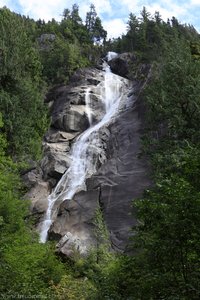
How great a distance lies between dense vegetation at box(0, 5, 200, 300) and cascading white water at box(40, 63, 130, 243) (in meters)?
2.57

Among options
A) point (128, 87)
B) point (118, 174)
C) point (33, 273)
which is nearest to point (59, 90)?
point (128, 87)

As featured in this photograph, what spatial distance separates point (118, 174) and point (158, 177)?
27.7 ft

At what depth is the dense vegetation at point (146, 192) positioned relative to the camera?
9.50 m

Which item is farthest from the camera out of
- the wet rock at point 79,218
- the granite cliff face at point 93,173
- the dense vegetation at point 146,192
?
the granite cliff face at point 93,173

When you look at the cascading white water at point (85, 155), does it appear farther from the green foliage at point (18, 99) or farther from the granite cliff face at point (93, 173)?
the green foliage at point (18, 99)

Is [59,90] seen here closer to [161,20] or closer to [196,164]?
[161,20]

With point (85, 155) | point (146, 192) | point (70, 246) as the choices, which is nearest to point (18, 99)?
point (85, 155)

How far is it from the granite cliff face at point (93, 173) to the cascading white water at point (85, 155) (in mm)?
389

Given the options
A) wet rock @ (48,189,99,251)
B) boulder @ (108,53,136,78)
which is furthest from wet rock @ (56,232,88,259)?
boulder @ (108,53,136,78)

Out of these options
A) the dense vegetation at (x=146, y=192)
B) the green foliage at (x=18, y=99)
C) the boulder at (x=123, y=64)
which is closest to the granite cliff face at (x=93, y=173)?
the dense vegetation at (x=146, y=192)

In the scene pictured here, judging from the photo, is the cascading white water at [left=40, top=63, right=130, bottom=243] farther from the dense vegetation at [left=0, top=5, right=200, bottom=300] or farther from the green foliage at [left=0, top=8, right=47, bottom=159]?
the green foliage at [left=0, top=8, right=47, bottom=159]

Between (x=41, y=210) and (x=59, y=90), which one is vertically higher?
(x=59, y=90)

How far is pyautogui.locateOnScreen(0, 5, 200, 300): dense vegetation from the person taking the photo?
374 inches

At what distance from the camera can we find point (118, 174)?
114 ft
